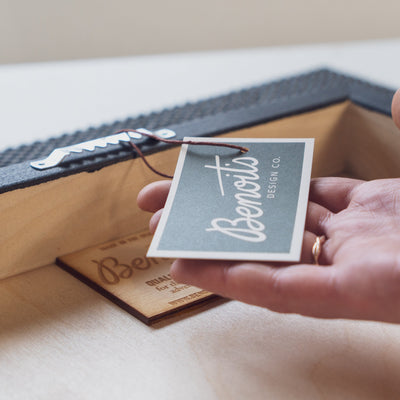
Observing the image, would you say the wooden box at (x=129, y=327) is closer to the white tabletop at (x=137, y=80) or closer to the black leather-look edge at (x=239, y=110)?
the black leather-look edge at (x=239, y=110)

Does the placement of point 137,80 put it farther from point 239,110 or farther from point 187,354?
point 187,354

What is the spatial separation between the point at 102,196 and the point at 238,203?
187mm

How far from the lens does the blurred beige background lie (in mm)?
1710

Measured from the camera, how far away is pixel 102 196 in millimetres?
722

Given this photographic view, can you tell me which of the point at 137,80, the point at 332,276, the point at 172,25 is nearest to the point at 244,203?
the point at 332,276

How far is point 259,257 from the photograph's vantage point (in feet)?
1.78

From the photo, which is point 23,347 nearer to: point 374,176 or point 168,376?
point 168,376

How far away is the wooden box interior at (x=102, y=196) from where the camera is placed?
2.19ft

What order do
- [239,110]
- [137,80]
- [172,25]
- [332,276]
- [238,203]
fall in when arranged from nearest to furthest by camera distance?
[332,276] → [238,203] → [239,110] → [137,80] → [172,25]

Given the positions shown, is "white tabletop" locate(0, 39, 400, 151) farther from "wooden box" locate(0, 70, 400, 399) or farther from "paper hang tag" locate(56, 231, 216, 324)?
"paper hang tag" locate(56, 231, 216, 324)

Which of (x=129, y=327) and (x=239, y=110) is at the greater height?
(x=239, y=110)

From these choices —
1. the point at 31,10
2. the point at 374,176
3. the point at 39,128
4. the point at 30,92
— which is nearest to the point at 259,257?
the point at 374,176

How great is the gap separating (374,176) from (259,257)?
45 centimetres

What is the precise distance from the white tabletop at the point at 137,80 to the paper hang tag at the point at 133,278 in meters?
0.30
